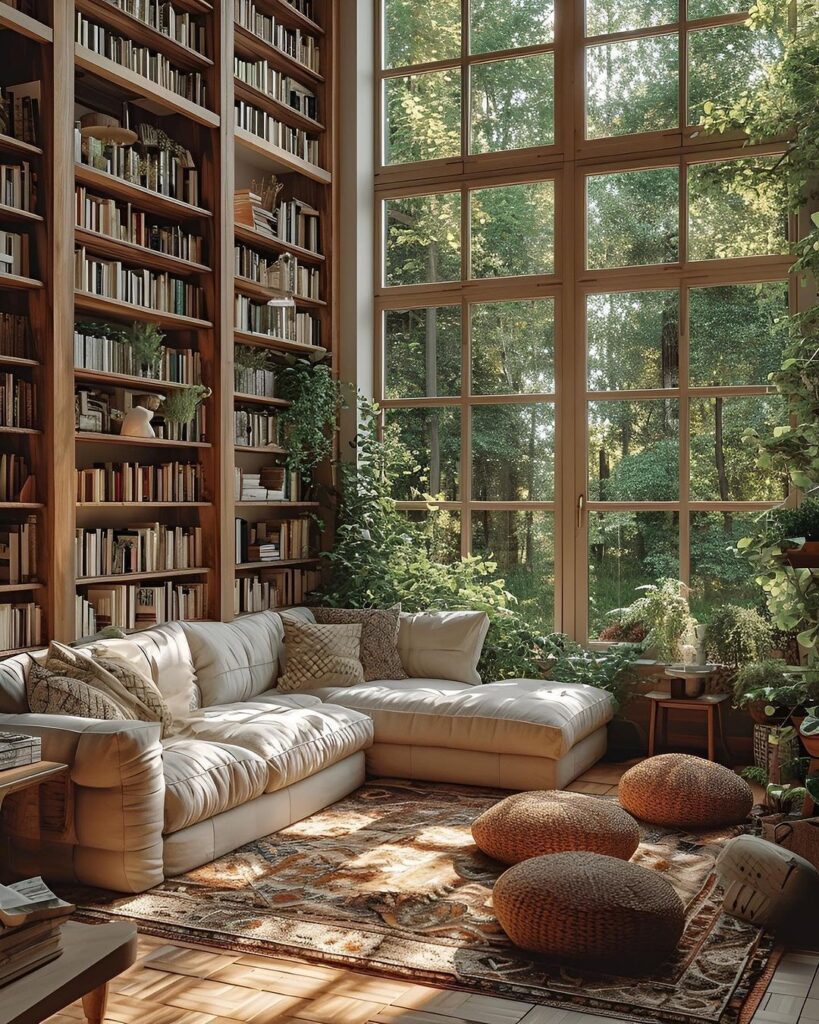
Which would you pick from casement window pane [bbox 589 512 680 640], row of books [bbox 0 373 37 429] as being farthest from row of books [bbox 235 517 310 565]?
casement window pane [bbox 589 512 680 640]

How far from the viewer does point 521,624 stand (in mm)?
6383

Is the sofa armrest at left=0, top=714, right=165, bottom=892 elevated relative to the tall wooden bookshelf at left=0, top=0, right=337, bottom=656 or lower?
lower

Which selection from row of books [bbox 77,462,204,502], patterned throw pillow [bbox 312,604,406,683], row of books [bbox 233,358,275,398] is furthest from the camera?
row of books [bbox 233,358,275,398]

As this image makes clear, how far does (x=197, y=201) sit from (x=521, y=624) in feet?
9.62

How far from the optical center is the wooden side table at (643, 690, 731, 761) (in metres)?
5.57

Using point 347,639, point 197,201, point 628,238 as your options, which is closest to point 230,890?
point 347,639

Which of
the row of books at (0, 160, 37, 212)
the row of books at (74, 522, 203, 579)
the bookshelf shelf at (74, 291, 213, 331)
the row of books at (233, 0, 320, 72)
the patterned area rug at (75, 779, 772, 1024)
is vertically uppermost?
the row of books at (233, 0, 320, 72)

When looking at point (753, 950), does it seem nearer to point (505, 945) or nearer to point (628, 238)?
point (505, 945)

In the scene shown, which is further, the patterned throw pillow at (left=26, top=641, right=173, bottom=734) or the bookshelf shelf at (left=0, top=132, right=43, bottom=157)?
the bookshelf shelf at (left=0, top=132, right=43, bottom=157)

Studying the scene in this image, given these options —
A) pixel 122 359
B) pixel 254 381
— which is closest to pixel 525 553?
pixel 254 381

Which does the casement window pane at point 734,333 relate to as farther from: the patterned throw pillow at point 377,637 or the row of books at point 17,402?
the row of books at point 17,402

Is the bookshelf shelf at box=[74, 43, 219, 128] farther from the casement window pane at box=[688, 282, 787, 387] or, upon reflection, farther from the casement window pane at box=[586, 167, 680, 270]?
the casement window pane at box=[688, 282, 787, 387]

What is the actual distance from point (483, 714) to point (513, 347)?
8.15 ft

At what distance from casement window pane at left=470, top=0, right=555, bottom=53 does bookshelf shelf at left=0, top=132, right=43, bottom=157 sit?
3.18 meters
